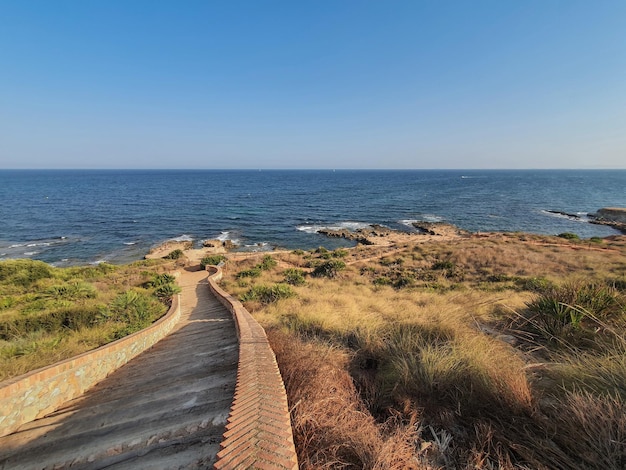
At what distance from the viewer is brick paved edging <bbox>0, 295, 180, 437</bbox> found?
3.88 meters

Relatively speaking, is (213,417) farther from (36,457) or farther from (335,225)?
(335,225)

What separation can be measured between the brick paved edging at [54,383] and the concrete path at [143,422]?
0.18 m

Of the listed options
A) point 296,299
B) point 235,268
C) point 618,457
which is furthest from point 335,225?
point 618,457

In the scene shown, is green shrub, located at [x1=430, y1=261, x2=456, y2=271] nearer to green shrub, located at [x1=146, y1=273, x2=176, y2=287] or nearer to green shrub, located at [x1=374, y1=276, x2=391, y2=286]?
green shrub, located at [x1=374, y1=276, x2=391, y2=286]

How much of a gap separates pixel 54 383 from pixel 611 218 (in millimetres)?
72726

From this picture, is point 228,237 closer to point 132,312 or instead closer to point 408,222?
point 408,222

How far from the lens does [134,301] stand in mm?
8883

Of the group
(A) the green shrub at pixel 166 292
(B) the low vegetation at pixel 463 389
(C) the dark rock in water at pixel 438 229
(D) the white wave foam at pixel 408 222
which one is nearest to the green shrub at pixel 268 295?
(A) the green shrub at pixel 166 292

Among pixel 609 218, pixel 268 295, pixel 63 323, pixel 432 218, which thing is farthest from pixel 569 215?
pixel 63 323

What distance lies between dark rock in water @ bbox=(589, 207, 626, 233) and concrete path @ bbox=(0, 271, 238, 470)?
205 feet

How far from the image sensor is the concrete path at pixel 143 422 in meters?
2.84

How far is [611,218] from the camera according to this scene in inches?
1933

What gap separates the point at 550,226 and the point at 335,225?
35.2 metres

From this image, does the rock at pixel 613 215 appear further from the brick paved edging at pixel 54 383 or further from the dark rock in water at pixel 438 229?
the brick paved edging at pixel 54 383
